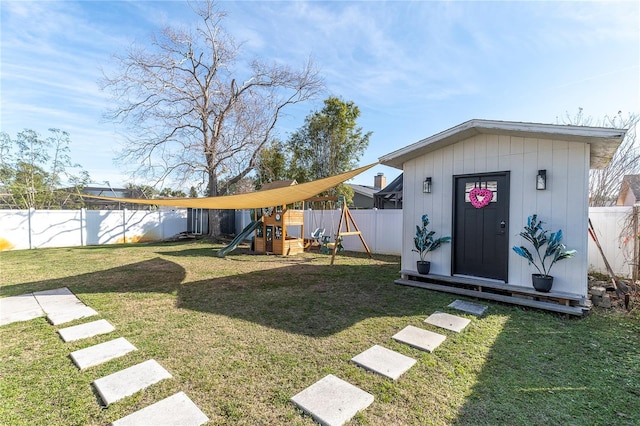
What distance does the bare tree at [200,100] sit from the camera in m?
11.4

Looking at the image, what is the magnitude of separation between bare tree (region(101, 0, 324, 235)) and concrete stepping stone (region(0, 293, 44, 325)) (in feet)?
27.6

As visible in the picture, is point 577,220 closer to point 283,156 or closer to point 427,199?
point 427,199

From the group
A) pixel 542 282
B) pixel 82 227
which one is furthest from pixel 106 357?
pixel 82 227

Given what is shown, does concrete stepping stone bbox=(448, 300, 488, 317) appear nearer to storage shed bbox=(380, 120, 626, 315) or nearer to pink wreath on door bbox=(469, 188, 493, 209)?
storage shed bbox=(380, 120, 626, 315)

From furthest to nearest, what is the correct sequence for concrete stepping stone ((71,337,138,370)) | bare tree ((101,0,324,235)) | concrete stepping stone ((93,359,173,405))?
1. bare tree ((101,0,324,235))
2. concrete stepping stone ((71,337,138,370))
3. concrete stepping stone ((93,359,173,405))

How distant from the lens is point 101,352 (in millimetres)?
2658

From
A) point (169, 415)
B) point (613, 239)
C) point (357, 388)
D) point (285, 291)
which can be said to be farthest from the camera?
point (613, 239)

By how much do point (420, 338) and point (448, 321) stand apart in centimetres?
69

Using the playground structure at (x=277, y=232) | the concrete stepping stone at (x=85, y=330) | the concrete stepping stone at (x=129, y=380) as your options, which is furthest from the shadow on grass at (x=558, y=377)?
the playground structure at (x=277, y=232)

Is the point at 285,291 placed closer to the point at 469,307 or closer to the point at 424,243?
the point at 424,243

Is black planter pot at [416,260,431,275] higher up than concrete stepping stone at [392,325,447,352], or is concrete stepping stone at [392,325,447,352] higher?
black planter pot at [416,260,431,275]

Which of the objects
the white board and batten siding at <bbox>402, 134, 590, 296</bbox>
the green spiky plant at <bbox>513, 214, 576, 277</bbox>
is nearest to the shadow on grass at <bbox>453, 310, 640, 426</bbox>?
the green spiky plant at <bbox>513, 214, 576, 277</bbox>

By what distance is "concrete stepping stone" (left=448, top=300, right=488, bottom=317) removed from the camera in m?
3.76

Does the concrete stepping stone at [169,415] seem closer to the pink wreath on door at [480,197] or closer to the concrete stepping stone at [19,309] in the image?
the concrete stepping stone at [19,309]
